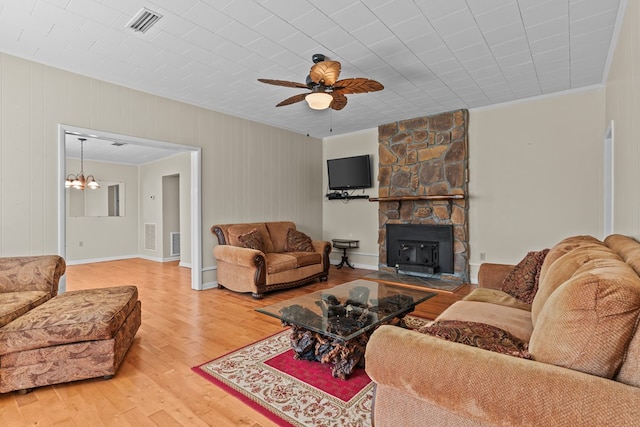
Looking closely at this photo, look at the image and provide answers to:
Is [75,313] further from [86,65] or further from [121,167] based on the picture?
[121,167]

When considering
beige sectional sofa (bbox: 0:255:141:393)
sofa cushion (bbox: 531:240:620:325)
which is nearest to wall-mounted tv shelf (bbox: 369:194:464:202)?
sofa cushion (bbox: 531:240:620:325)

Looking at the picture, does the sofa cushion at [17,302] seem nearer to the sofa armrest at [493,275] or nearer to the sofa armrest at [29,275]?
the sofa armrest at [29,275]

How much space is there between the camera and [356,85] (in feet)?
9.95

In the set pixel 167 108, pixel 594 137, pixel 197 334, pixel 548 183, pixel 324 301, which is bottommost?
pixel 197 334

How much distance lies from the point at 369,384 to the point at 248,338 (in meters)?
1.23

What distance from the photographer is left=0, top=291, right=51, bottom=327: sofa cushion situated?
2084 mm

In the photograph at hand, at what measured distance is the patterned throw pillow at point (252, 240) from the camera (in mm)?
4488

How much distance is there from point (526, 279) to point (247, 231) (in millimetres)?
3633

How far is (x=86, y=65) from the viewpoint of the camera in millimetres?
3270

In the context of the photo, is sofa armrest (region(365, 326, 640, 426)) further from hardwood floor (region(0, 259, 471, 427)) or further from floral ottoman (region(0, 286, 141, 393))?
floral ottoman (region(0, 286, 141, 393))

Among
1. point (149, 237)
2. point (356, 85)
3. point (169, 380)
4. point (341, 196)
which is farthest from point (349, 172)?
point (149, 237)

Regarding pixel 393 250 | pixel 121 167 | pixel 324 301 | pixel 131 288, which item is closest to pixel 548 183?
pixel 393 250

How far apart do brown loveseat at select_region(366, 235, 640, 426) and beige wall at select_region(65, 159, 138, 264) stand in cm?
817

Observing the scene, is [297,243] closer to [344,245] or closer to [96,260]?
[344,245]
